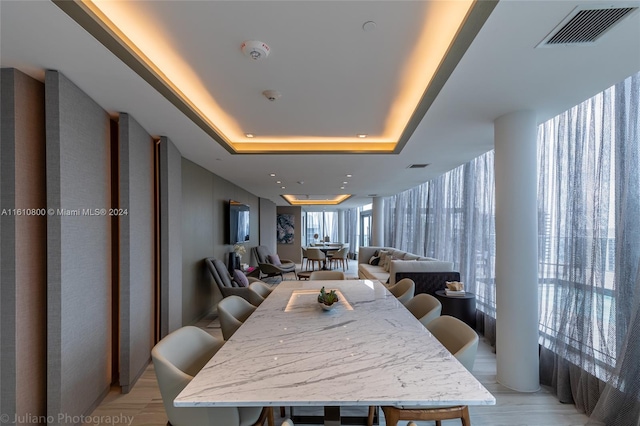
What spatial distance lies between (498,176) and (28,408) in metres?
4.06

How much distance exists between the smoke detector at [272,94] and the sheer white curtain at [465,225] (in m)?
3.29

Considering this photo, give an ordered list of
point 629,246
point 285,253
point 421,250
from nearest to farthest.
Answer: point 629,246 → point 421,250 → point 285,253

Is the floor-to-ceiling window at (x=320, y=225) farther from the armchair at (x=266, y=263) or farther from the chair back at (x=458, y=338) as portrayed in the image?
the chair back at (x=458, y=338)

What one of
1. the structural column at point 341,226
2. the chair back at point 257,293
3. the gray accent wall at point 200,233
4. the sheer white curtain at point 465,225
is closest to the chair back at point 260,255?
the gray accent wall at point 200,233

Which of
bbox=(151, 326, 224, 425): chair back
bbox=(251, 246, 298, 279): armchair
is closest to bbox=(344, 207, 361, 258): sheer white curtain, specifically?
bbox=(251, 246, 298, 279): armchair

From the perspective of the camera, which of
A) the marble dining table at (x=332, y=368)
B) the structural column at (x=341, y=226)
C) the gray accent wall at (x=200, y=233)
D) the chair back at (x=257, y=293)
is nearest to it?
the marble dining table at (x=332, y=368)

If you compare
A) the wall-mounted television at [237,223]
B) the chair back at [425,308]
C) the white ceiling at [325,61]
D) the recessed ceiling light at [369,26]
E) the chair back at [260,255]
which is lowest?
the chair back at [260,255]

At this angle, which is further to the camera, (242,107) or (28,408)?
(242,107)

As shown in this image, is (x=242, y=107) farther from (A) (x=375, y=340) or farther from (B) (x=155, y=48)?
(A) (x=375, y=340)

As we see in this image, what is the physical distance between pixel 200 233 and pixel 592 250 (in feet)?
16.0

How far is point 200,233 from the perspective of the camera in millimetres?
4863

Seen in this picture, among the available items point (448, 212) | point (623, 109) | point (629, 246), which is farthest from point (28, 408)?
point (448, 212)

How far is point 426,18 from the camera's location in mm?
1644

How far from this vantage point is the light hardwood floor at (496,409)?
2.29 meters
